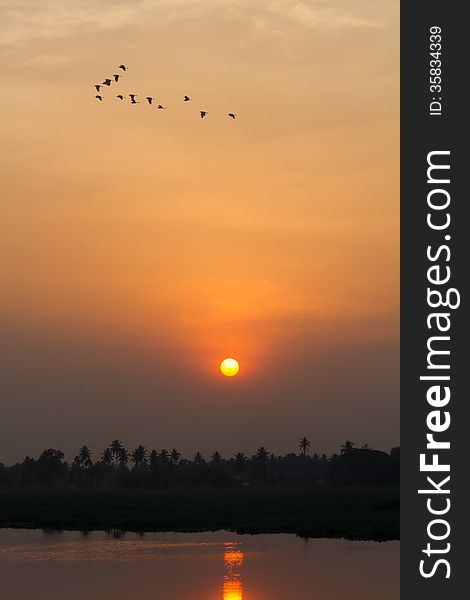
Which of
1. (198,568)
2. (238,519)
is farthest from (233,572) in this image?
(238,519)

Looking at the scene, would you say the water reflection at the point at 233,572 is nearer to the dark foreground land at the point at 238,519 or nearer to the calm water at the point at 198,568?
the calm water at the point at 198,568

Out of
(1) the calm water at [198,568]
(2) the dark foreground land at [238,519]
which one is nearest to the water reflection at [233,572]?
(1) the calm water at [198,568]

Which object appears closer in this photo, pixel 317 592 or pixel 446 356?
pixel 446 356

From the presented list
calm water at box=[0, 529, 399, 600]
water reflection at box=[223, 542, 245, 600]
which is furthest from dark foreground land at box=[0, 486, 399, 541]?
water reflection at box=[223, 542, 245, 600]

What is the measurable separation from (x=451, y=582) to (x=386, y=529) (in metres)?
30.7

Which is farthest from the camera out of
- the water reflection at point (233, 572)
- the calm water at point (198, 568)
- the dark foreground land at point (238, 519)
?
the dark foreground land at point (238, 519)

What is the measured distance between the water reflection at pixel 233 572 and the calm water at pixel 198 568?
35 millimetres

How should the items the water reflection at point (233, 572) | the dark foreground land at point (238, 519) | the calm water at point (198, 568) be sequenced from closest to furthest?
the water reflection at point (233, 572), the calm water at point (198, 568), the dark foreground land at point (238, 519)

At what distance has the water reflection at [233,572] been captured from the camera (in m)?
33.9

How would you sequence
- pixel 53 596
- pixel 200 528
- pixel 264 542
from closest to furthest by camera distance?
pixel 53 596 < pixel 264 542 < pixel 200 528

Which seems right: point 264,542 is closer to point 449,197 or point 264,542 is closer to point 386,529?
point 386,529

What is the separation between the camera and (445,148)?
82.7 ft

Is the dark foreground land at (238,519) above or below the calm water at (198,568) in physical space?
above

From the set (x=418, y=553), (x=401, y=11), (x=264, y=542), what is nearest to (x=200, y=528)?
(x=264, y=542)
